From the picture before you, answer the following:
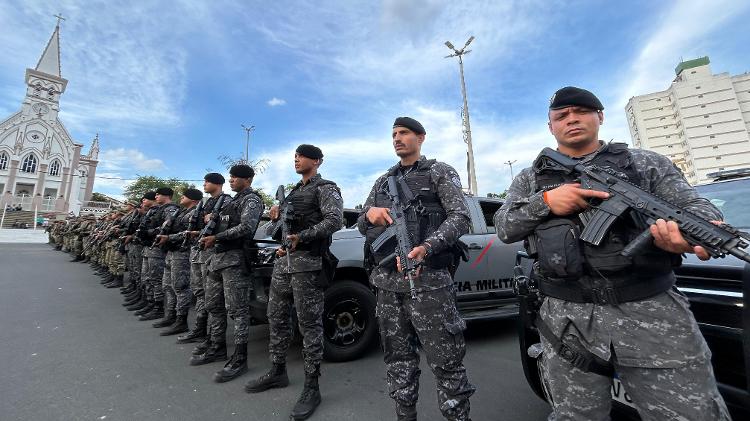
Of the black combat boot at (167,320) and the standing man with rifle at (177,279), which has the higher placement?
the standing man with rifle at (177,279)

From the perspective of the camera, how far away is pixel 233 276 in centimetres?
322

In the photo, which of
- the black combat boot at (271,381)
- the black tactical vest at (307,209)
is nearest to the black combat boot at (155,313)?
the black combat boot at (271,381)

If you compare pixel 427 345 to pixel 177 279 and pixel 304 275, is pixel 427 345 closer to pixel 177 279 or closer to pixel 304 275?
pixel 304 275

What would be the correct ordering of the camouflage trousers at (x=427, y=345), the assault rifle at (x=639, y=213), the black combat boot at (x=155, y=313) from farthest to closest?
the black combat boot at (x=155, y=313), the camouflage trousers at (x=427, y=345), the assault rifle at (x=639, y=213)

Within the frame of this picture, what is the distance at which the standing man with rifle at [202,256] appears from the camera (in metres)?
3.45

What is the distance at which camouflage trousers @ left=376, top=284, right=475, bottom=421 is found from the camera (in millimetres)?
1873

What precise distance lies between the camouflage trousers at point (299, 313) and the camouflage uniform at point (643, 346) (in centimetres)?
176

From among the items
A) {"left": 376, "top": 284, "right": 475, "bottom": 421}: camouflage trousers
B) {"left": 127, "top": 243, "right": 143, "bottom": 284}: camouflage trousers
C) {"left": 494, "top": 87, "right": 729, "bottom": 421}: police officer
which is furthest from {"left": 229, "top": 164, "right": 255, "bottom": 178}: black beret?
{"left": 127, "top": 243, "right": 143, "bottom": 284}: camouflage trousers

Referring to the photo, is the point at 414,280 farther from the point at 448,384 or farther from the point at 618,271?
the point at 618,271

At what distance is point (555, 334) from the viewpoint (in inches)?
52.7

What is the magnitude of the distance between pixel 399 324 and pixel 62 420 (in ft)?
7.85

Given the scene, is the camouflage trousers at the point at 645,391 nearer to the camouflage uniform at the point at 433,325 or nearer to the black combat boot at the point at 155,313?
the camouflage uniform at the point at 433,325

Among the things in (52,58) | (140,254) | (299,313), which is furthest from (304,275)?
(52,58)

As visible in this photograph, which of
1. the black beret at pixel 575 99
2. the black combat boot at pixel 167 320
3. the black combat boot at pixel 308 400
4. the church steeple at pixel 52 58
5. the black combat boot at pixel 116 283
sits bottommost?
the black combat boot at pixel 308 400
